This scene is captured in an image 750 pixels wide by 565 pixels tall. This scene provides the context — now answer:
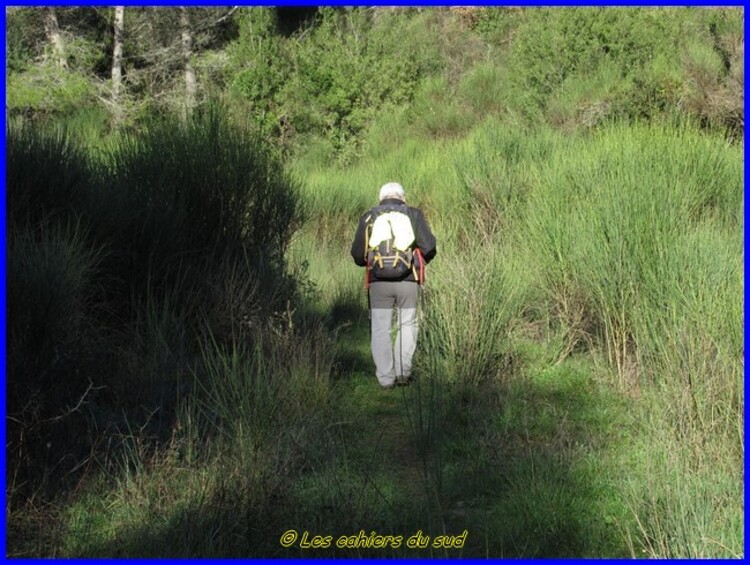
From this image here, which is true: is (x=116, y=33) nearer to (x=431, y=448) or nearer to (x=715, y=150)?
(x=715, y=150)

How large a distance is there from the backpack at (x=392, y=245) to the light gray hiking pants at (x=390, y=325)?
0.12 metres

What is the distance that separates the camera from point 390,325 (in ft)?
21.9

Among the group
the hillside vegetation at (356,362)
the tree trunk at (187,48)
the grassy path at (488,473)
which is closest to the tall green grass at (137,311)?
the hillside vegetation at (356,362)

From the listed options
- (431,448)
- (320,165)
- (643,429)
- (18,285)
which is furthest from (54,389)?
(320,165)

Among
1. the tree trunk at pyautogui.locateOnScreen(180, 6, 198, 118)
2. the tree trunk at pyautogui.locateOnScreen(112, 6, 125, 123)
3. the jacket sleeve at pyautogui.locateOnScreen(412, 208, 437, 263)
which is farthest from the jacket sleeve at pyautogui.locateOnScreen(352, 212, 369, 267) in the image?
the tree trunk at pyautogui.locateOnScreen(180, 6, 198, 118)

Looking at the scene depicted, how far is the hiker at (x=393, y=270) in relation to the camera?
6480mm

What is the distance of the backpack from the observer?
6.46 meters

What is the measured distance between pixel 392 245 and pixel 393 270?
0.63 ft

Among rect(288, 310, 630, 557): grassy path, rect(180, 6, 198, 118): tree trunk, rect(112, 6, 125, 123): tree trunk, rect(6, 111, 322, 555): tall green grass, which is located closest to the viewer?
rect(288, 310, 630, 557): grassy path

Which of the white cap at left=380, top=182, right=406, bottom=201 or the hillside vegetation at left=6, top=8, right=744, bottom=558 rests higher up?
the white cap at left=380, top=182, right=406, bottom=201

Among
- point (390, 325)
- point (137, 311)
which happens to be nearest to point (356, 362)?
point (390, 325)

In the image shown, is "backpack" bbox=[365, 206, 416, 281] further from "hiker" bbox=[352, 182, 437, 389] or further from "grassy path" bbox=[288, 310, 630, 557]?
"grassy path" bbox=[288, 310, 630, 557]

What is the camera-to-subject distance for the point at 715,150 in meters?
10.0

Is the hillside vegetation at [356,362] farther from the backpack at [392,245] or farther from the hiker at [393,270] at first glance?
the backpack at [392,245]
